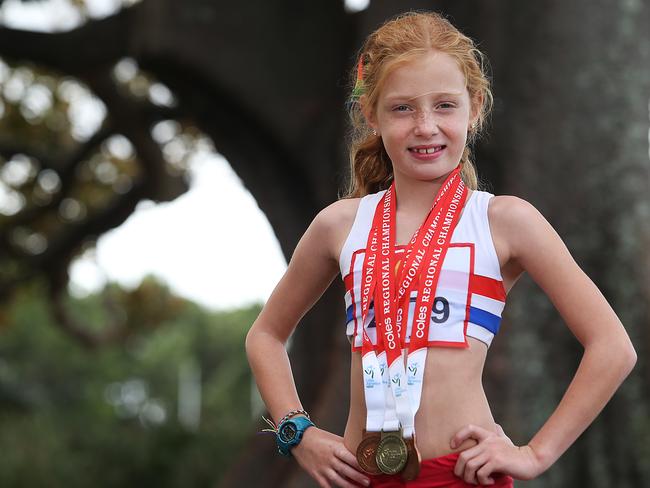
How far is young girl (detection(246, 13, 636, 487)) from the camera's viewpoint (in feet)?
7.55

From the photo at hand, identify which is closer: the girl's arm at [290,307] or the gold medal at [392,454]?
the gold medal at [392,454]

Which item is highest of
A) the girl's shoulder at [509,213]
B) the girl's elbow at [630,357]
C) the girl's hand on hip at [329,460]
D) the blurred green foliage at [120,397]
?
the girl's shoulder at [509,213]

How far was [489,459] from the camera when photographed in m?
2.26

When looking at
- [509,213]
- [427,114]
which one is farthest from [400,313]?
[427,114]

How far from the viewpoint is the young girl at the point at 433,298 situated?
7.55 ft

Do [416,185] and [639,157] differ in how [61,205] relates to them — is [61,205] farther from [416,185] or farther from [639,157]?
[416,185]

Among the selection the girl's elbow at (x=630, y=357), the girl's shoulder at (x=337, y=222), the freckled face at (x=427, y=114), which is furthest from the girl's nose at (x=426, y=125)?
the girl's elbow at (x=630, y=357)

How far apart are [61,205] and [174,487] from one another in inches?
124

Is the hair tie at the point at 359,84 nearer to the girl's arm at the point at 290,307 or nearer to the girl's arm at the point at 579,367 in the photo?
the girl's arm at the point at 290,307

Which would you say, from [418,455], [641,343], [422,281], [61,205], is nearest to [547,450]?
[418,455]

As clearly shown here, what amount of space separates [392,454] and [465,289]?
A: 334 millimetres

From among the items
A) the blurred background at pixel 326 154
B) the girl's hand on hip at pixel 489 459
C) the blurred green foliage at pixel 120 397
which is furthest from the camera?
the blurred green foliage at pixel 120 397

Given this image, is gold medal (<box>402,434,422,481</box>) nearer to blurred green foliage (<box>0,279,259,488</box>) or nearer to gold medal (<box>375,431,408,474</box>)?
gold medal (<box>375,431,408,474</box>)

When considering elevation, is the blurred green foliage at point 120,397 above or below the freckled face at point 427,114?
below
